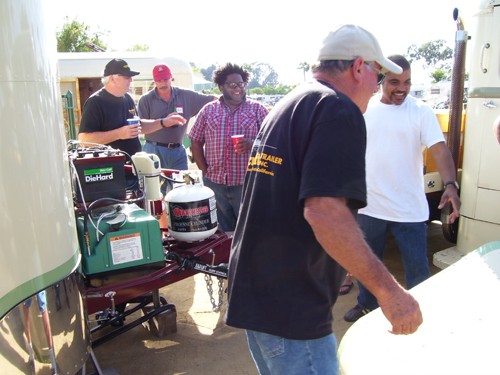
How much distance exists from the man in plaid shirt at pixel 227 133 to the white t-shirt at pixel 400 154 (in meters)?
1.17

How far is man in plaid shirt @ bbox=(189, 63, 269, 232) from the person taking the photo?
4.27 metres

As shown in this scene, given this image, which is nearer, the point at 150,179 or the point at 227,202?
the point at 150,179

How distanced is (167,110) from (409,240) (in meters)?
3.20

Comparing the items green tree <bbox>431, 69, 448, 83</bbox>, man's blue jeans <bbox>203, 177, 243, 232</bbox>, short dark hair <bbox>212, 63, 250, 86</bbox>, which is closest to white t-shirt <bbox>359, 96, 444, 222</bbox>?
man's blue jeans <bbox>203, 177, 243, 232</bbox>

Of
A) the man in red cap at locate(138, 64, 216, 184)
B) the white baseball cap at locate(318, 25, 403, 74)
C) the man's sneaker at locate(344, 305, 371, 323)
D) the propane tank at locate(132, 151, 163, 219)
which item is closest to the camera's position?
the white baseball cap at locate(318, 25, 403, 74)

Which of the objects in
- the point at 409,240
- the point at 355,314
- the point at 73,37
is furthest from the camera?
the point at 73,37

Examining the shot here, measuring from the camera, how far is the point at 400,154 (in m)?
3.33

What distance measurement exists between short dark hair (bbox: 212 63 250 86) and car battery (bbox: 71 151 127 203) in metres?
1.52

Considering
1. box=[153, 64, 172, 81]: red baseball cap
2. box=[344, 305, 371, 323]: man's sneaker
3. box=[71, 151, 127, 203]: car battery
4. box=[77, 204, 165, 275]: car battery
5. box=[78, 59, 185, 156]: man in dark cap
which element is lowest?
box=[344, 305, 371, 323]: man's sneaker

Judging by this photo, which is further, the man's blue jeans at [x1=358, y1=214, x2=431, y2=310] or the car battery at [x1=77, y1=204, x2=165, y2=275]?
the man's blue jeans at [x1=358, y1=214, x2=431, y2=310]

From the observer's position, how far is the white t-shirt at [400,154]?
10.8 feet

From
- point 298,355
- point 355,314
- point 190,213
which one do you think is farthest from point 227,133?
point 298,355

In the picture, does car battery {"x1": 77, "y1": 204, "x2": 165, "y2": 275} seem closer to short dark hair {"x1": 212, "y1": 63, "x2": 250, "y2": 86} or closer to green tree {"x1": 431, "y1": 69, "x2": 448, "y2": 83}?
short dark hair {"x1": 212, "y1": 63, "x2": 250, "y2": 86}

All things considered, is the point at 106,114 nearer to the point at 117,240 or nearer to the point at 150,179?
the point at 150,179
